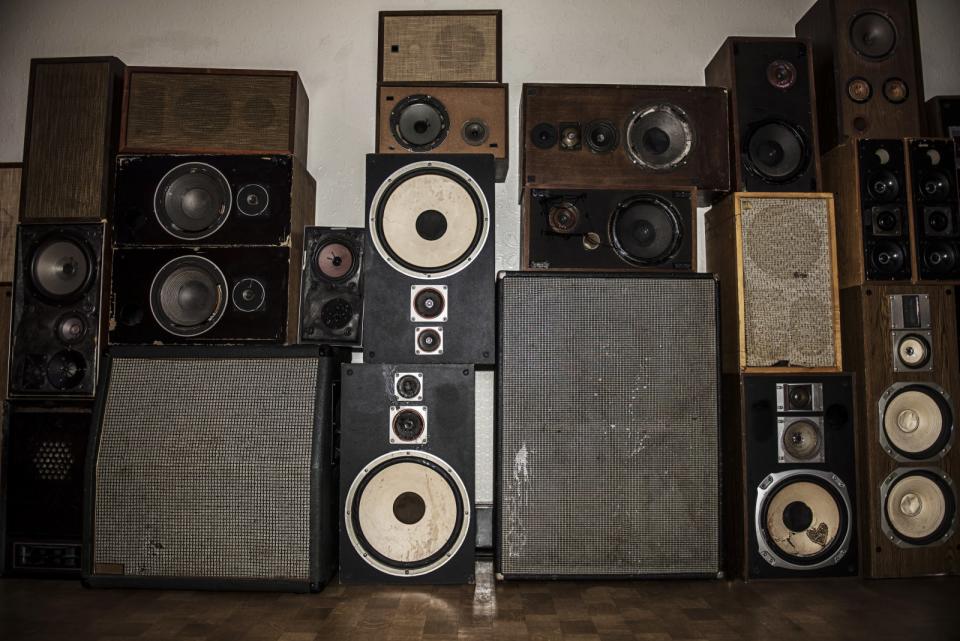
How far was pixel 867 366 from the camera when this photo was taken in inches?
92.5

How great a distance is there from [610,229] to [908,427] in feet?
4.23

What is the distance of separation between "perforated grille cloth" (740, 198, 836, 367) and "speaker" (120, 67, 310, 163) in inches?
68.8

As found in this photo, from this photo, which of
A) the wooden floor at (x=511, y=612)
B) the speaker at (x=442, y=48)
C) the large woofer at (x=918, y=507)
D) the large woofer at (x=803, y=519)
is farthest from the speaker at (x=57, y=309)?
the large woofer at (x=918, y=507)

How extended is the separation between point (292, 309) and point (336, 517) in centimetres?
77

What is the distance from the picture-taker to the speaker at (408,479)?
217 cm

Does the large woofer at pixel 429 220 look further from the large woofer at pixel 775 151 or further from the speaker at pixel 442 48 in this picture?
the large woofer at pixel 775 151

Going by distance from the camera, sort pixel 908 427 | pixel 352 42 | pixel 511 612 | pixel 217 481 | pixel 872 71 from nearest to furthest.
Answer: pixel 511 612 → pixel 217 481 → pixel 908 427 → pixel 872 71 → pixel 352 42

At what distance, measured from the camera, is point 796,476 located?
2.26m

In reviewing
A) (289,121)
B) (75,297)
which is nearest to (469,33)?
(289,121)

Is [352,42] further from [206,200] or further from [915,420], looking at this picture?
[915,420]

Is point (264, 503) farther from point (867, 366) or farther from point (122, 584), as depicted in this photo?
point (867, 366)

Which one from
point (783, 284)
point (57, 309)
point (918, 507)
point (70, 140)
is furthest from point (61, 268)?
point (918, 507)

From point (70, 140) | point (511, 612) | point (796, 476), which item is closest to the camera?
point (511, 612)

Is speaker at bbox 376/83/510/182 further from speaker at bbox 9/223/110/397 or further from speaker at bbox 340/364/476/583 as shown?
speaker at bbox 9/223/110/397
